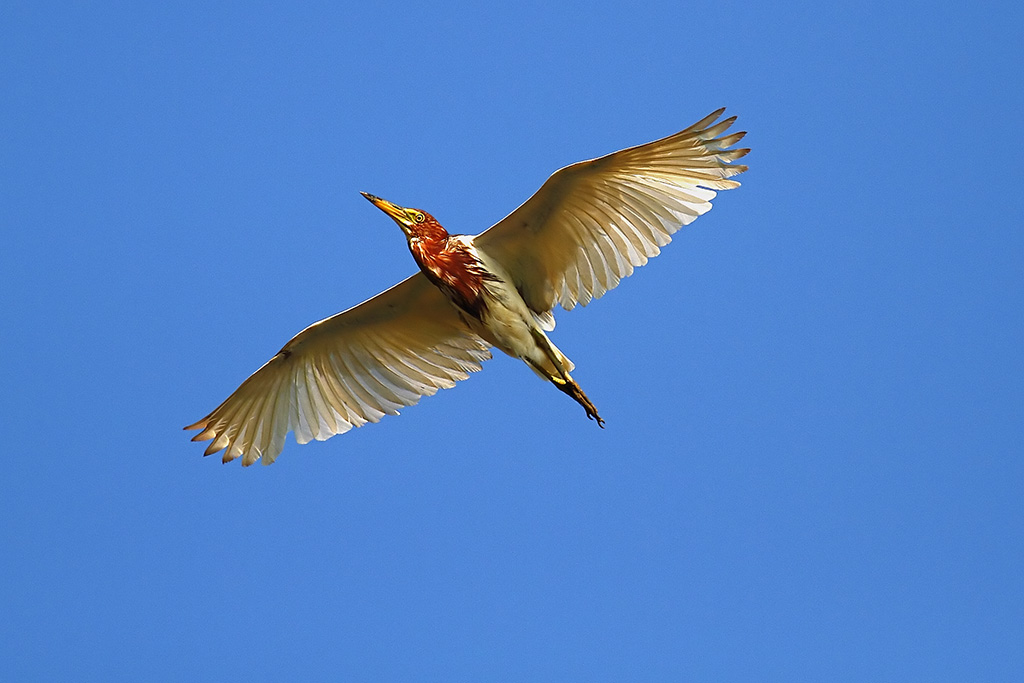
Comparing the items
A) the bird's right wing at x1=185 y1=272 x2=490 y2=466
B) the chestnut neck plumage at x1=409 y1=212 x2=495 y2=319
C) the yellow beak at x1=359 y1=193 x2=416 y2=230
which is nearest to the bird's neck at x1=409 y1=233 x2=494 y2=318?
the chestnut neck plumage at x1=409 y1=212 x2=495 y2=319

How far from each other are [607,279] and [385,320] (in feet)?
7.60

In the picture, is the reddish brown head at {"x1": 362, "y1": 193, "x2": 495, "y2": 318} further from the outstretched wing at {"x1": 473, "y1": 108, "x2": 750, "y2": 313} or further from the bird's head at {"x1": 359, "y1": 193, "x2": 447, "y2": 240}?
the outstretched wing at {"x1": 473, "y1": 108, "x2": 750, "y2": 313}

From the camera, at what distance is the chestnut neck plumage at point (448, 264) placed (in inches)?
457

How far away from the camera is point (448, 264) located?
11633 millimetres

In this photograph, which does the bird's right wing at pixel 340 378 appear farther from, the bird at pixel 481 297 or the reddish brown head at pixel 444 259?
the reddish brown head at pixel 444 259

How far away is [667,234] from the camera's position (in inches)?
451

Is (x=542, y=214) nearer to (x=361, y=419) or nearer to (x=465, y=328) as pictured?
(x=465, y=328)

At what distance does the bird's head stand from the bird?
0.01 meters

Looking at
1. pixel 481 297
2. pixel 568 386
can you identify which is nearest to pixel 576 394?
pixel 568 386

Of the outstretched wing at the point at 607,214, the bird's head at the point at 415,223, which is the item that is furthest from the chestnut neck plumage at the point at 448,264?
the outstretched wing at the point at 607,214

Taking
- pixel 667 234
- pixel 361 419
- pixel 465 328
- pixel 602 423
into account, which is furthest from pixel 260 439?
pixel 667 234

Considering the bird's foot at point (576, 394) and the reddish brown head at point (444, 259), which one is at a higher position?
the reddish brown head at point (444, 259)

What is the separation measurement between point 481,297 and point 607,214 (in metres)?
1.33

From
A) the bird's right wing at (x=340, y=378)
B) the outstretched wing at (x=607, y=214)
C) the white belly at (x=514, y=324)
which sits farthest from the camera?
the bird's right wing at (x=340, y=378)
